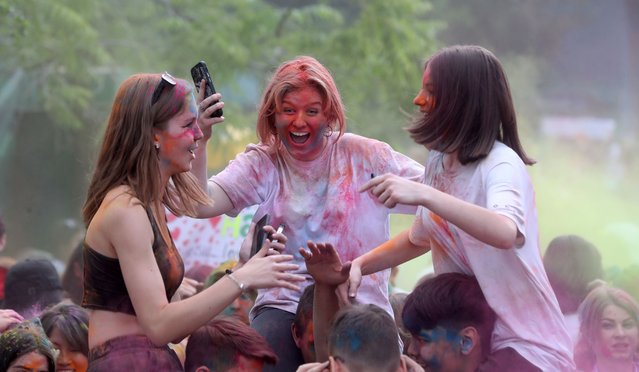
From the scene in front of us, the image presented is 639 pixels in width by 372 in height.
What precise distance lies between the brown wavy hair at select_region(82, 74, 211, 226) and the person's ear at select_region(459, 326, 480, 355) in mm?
1219

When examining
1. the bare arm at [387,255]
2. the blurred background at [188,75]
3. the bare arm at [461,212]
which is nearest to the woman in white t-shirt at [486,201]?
the bare arm at [461,212]

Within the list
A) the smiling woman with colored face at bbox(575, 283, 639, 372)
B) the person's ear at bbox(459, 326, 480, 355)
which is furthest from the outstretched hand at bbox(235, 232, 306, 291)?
the smiling woman with colored face at bbox(575, 283, 639, 372)

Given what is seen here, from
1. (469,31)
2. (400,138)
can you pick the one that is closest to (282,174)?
(400,138)

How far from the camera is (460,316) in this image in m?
4.07

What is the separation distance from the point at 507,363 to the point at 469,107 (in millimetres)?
940

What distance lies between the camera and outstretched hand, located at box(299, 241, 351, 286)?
168 inches

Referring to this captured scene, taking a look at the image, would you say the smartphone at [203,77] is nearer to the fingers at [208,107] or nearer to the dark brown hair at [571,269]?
the fingers at [208,107]

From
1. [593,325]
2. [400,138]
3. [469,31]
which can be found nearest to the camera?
[593,325]

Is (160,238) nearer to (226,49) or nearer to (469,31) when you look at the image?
(226,49)

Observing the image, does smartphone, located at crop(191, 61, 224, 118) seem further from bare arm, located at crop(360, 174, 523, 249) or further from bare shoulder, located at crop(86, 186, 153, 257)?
bare arm, located at crop(360, 174, 523, 249)

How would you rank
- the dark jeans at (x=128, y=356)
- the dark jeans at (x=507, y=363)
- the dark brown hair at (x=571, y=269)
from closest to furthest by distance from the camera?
the dark jeans at (x=128, y=356)
the dark jeans at (x=507, y=363)
the dark brown hair at (x=571, y=269)

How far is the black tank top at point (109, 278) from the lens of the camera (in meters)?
3.84

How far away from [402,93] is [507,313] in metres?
9.41

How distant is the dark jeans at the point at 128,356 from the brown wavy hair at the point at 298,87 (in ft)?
4.12
